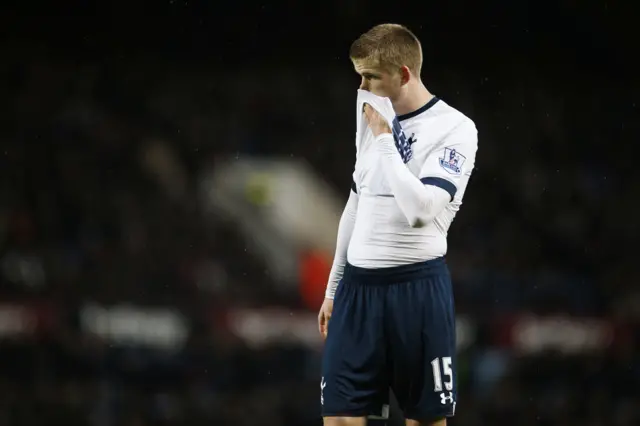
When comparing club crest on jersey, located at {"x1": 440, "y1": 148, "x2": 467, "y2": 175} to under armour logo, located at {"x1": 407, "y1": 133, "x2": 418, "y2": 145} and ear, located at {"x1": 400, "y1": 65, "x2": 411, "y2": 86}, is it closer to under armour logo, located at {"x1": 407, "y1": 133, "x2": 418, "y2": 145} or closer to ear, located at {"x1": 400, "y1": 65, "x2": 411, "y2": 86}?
under armour logo, located at {"x1": 407, "y1": 133, "x2": 418, "y2": 145}

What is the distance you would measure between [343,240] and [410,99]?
1.56 ft

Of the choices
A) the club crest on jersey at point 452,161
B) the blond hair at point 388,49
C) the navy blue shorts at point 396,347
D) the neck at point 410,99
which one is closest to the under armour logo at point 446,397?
→ the navy blue shorts at point 396,347

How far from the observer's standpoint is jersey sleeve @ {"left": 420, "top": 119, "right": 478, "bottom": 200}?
304cm

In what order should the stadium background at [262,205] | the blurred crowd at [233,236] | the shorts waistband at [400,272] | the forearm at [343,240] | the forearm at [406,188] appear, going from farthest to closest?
the stadium background at [262,205]
the blurred crowd at [233,236]
the forearm at [343,240]
the shorts waistband at [400,272]
the forearm at [406,188]

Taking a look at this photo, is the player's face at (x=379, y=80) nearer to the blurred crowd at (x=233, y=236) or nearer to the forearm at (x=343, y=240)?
the forearm at (x=343, y=240)

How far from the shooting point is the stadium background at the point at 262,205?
28.5 feet

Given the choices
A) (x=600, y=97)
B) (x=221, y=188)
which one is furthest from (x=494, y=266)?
(x=221, y=188)

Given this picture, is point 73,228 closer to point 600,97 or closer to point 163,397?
point 163,397

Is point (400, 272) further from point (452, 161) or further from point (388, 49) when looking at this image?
point (388, 49)

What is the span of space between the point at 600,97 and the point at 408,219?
28.2 ft

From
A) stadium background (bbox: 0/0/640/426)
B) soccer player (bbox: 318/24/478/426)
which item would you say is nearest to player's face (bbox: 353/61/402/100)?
soccer player (bbox: 318/24/478/426)

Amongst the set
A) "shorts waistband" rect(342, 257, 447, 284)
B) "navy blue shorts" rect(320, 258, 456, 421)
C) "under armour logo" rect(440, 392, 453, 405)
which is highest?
"shorts waistband" rect(342, 257, 447, 284)

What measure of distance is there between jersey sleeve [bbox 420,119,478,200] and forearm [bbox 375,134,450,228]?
6 centimetres

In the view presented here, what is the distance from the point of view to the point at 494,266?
9570 mm
